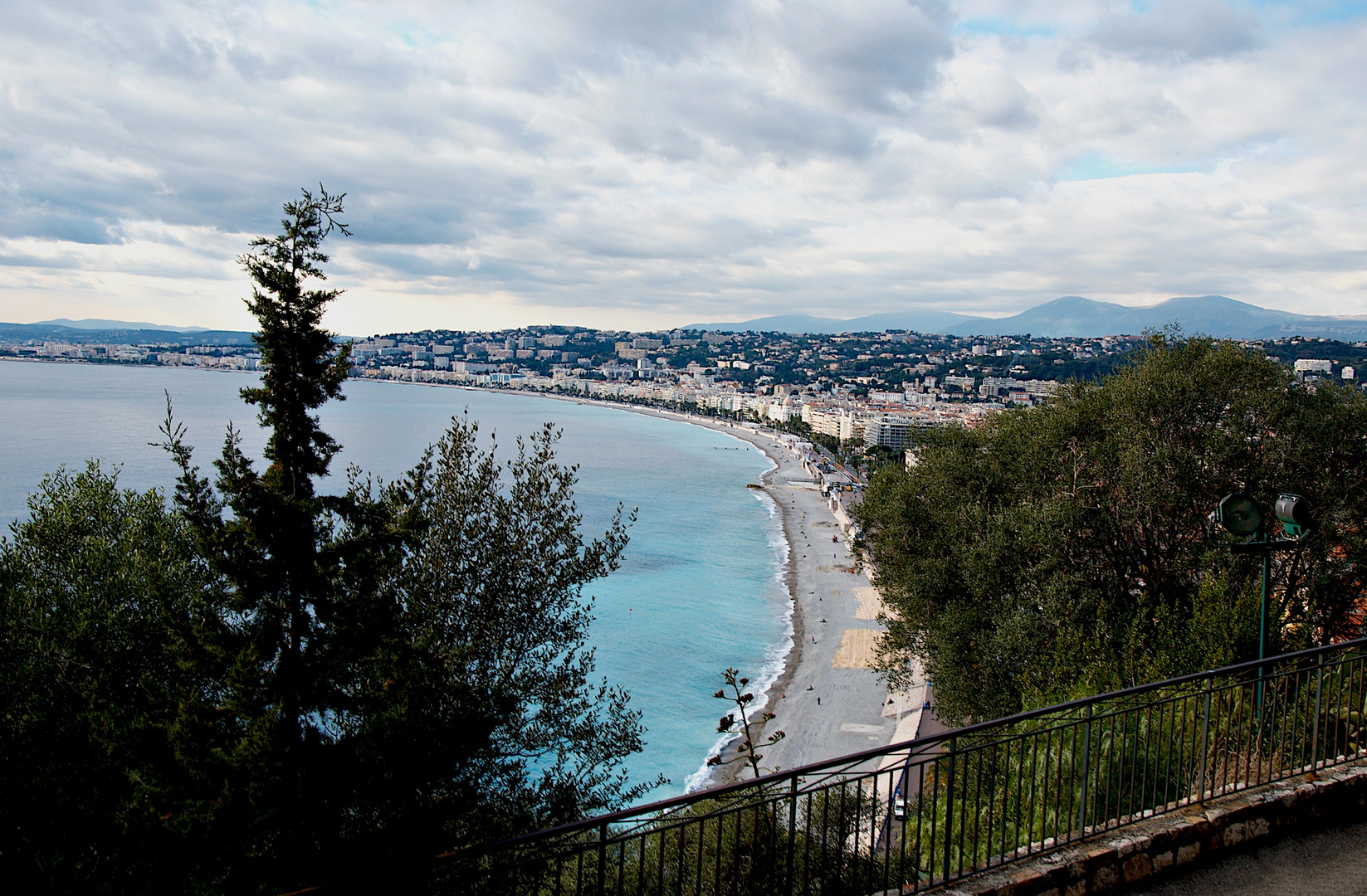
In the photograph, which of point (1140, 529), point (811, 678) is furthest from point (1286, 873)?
point (811, 678)

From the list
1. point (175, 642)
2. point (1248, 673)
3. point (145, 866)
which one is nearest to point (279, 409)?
point (175, 642)

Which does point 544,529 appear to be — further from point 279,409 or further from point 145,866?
point 145,866

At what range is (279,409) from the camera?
18.1 ft

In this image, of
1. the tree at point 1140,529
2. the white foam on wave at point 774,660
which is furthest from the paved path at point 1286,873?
the white foam on wave at point 774,660

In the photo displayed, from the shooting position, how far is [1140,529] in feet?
49.1

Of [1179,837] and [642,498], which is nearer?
[1179,837]

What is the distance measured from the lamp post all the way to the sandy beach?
1031 cm

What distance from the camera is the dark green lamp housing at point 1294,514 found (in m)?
5.03

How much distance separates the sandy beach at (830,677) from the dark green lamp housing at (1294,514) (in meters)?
10.7

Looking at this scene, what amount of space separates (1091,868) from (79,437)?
285 ft

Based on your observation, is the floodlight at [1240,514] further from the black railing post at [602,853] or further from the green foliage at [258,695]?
the green foliage at [258,695]

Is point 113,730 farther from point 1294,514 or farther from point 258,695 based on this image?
point 1294,514

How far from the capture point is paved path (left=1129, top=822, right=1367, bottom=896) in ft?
13.1

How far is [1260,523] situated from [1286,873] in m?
2.26
